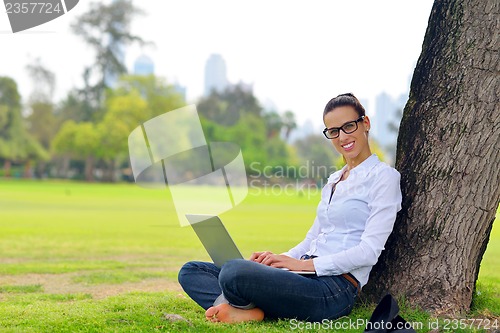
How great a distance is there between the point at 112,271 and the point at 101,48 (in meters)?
64.1

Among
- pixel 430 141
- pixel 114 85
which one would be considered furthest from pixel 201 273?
pixel 114 85

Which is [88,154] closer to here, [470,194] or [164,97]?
[164,97]

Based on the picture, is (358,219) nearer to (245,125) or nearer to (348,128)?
(348,128)

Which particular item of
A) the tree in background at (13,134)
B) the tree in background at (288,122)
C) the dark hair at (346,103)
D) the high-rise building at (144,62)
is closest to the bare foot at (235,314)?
the dark hair at (346,103)

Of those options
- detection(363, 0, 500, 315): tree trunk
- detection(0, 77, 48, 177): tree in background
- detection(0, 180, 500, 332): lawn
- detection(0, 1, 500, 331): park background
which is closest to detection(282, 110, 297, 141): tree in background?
detection(0, 1, 500, 331): park background

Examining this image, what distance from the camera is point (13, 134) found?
6166 cm

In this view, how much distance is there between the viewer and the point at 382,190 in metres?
3.91

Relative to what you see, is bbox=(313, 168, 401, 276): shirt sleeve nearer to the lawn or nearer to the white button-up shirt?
the white button-up shirt

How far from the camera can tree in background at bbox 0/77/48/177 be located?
60.9m

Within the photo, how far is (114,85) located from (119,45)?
432 centimetres

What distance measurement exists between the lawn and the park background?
23mm

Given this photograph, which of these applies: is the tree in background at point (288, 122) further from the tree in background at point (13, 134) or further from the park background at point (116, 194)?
the tree in background at point (13, 134)

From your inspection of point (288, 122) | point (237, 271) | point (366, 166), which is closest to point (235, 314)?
point (237, 271)

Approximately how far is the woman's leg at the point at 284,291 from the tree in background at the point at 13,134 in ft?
199
